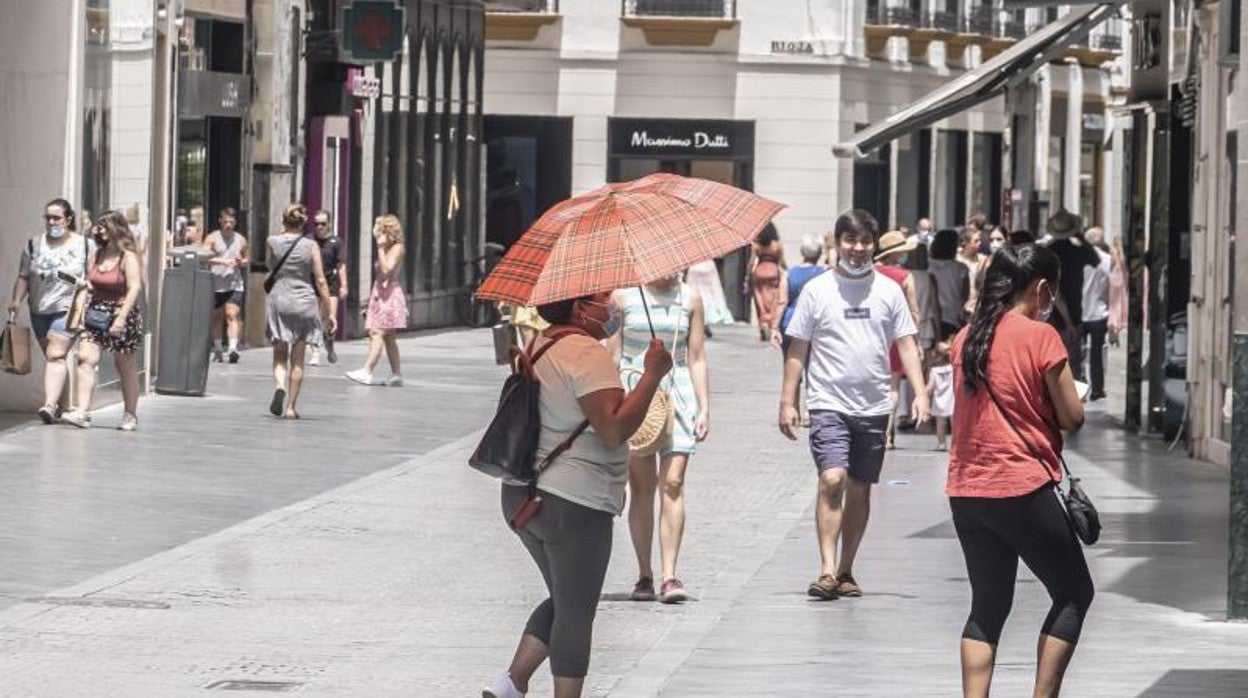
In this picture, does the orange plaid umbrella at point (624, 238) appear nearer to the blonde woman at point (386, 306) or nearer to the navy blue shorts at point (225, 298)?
the blonde woman at point (386, 306)

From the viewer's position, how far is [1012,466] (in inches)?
357

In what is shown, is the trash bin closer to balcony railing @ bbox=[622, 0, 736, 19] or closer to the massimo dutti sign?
the massimo dutti sign

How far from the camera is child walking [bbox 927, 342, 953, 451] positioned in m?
22.8

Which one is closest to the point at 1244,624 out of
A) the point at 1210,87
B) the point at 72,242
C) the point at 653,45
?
the point at 1210,87

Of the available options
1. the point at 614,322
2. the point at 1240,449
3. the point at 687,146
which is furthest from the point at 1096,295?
the point at 687,146

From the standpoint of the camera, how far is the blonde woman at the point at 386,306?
27.5 m

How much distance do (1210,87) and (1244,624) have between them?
963 centimetres

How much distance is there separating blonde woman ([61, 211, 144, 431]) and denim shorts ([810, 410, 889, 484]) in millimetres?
9219

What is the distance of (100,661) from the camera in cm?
1075

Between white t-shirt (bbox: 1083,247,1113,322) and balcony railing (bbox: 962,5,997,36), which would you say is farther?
balcony railing (bbox: 962,5,997,36)

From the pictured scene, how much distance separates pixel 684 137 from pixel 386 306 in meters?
23.9

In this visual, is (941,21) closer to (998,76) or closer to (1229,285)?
(998,76)

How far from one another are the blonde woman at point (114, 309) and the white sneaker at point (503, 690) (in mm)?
12622

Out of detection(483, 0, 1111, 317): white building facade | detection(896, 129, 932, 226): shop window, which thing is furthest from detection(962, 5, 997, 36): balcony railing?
detection(483, 0, 1111, 317): white building facade
